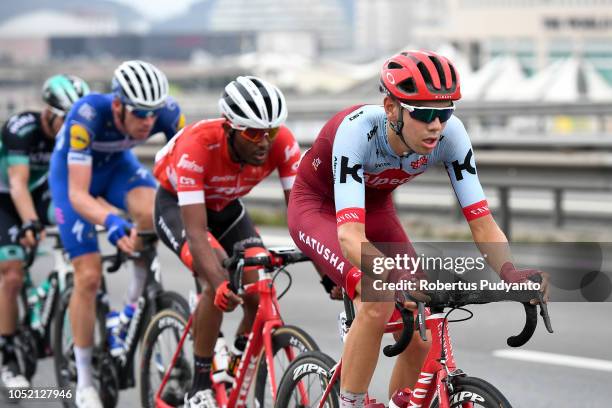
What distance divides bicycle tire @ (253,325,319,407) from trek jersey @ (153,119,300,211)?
0.82 m

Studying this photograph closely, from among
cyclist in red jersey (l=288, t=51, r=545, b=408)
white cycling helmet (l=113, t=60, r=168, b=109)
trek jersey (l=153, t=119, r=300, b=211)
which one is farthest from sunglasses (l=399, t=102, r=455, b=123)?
white cycling helmet (l=113, t=60, r=168, b=109)

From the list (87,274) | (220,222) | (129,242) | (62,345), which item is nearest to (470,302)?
(220,222)

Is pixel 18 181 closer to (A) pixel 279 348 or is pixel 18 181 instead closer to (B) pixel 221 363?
(B) pixel 221 363

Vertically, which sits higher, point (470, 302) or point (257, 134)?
point (257, 134)

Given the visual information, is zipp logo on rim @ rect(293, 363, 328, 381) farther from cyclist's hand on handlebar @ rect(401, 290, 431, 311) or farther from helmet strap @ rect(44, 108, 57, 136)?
helmet strap @ rect(44, 108, 57, 136)

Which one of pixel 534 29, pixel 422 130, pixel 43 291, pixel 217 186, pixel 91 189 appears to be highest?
pixel 422 130

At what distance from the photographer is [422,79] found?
447 centimetres

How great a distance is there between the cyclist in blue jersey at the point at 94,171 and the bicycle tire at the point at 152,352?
12.4 inches

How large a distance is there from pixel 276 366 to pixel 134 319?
4.93ft

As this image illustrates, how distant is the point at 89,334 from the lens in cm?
694

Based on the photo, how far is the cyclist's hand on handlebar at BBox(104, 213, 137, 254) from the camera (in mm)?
6531

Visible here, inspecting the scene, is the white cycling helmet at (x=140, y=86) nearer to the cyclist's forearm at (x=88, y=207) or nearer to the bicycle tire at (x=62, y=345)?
the cyclist's forearm at (x=88, y=207)

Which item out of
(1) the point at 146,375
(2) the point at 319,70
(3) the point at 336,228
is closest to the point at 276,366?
(3) the point at 336,228

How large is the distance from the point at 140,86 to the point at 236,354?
169 centimetres
